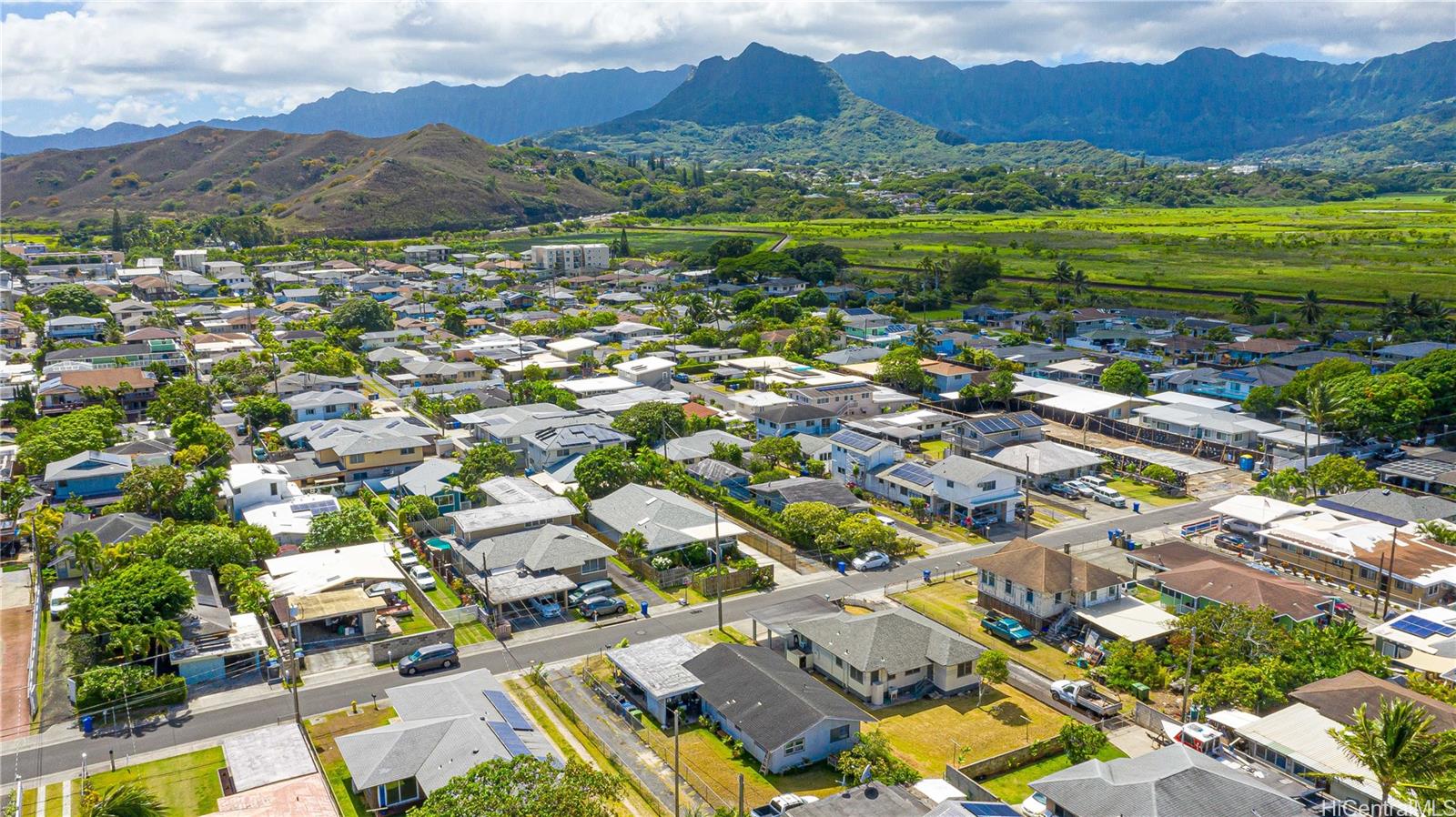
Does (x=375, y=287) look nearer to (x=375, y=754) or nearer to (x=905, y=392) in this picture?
(x=905, y=392)

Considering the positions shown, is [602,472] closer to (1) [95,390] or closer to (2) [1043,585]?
(2) [1043,585]

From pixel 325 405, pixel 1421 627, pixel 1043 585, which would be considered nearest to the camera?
pixel 1421 627

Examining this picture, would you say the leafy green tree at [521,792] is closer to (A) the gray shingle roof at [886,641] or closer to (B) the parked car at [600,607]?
(A) the gray shingle roof at [886,641]

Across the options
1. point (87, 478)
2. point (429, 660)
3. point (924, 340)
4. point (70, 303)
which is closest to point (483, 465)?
point (429, 660)

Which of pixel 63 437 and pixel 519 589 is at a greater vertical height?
pixel 63 437

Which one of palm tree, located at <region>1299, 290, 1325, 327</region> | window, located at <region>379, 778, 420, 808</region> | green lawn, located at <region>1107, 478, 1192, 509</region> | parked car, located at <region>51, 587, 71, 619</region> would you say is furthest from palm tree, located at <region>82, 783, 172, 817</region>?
palm tree, located at <region>1299, 290, 1325, 327</region>

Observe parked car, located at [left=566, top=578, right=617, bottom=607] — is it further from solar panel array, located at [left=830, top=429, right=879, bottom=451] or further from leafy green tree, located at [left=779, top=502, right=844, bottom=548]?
solar panel array, located at [left=830, top=429, right=879, bottom=451]

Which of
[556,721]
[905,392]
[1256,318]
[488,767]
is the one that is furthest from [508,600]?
[1256,318]
